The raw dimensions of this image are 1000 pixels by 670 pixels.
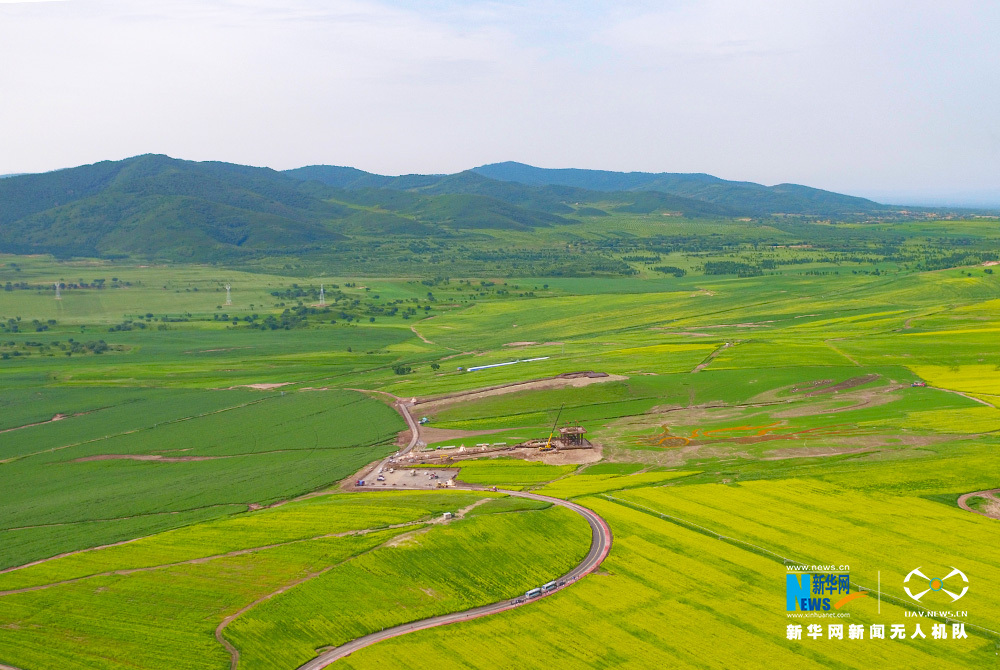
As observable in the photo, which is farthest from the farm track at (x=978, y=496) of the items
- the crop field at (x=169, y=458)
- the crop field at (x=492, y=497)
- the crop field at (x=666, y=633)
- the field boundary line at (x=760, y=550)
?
the crop field at (x=169, y=458)

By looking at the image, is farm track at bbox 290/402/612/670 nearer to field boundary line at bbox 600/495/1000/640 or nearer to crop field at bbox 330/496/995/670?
crop field at bbox 330/496/995/670

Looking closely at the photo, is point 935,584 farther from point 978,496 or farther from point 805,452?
point 805,452

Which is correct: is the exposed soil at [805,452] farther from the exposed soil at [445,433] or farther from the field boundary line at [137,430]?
the field boundary line at [137,430]

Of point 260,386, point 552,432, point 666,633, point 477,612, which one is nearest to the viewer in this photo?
point 666,633

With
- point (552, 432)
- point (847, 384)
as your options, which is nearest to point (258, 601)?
point (552, 432)

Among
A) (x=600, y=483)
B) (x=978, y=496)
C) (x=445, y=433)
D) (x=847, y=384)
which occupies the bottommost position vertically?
(x=600, y=483)
